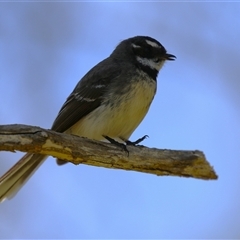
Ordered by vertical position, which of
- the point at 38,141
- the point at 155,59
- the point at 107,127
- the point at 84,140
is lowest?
the point at 38,141

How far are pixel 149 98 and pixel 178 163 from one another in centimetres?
151

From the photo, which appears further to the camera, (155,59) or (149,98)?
(155,59)

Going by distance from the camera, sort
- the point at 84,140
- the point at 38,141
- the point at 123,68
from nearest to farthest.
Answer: the point at 38,141, the point at 84,140, the point at 123,68

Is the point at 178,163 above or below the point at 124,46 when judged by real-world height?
below

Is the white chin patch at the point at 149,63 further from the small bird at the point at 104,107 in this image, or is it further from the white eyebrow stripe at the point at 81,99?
the white eyebrow stripe at the point at 81,99

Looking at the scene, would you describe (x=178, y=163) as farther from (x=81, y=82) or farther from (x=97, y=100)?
(x=81, y=82)

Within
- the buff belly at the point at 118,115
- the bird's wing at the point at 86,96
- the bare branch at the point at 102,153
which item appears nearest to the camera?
the bare branch at the point at 102,153

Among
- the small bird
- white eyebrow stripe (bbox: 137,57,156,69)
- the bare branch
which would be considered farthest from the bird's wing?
the bare branch

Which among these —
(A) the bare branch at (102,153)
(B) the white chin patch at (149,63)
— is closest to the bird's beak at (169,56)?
(B) the white chin patch at (149,63)

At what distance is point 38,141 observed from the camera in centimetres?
400

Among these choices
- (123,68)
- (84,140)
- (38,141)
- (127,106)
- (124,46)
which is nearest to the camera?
(38,141)

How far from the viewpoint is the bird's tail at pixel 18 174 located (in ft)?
17.3

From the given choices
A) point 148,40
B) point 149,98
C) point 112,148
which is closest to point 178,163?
point 112,148

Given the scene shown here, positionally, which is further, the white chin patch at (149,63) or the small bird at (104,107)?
the white chin patch at (149,63)
